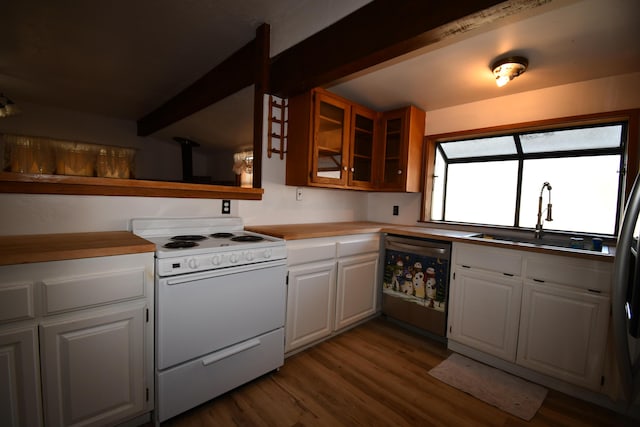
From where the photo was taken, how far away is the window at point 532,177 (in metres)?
2.11

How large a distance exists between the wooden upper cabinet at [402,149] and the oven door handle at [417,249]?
0.63 meters

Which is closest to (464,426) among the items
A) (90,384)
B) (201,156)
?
(90,384)

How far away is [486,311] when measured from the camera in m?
1.99

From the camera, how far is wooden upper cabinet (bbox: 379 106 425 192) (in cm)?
276

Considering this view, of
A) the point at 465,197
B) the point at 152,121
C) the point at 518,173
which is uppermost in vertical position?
the point at 152,121

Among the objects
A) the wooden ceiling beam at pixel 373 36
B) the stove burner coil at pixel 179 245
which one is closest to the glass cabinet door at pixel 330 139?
the wooden ceiling beam at pixel 373 36

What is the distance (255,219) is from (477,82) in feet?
7.05

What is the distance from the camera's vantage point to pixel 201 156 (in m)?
5.99

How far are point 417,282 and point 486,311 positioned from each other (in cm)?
54

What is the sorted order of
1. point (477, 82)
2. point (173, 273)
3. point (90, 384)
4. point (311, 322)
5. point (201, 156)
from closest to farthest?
1. point (90, 384)
2. point (173, 273)
3. point (311, 322)
4. point (477, 82)
5. point (201, 156)

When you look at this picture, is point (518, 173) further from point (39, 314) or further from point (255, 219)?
point (39, 314)

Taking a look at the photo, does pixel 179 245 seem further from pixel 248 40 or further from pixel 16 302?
pixel 248 40

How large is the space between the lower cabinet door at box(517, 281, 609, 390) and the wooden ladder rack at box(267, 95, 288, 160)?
2.11m

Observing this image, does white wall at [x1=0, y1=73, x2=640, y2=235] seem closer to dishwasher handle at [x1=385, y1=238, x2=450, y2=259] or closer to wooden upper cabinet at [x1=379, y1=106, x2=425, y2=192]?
wooden upper cabinet at [x1=379, y1=106, x2=425, y2=192]
